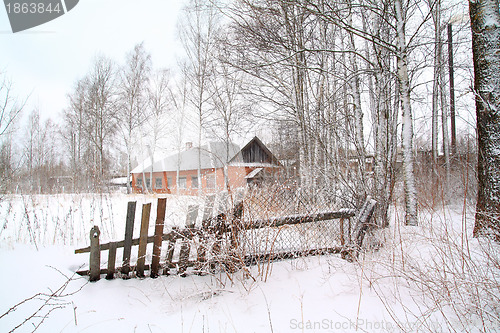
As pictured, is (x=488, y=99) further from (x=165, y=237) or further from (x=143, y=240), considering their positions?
(x=143, y=240)

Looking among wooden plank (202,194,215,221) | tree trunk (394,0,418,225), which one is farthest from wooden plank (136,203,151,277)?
tree trunk (394,0,418,225)

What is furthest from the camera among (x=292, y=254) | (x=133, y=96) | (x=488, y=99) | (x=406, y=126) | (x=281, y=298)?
(x=133, y=96)

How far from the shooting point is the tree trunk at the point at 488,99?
3336 millimetres

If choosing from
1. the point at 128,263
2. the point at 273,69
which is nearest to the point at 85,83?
the point at 273,69

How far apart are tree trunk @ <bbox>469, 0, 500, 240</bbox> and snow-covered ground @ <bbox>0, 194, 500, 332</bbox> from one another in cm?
140

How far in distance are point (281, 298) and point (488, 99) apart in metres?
4.09

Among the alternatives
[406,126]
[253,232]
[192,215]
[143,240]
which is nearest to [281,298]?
[253,232]

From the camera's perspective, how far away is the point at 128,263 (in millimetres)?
2650

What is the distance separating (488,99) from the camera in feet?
11.1

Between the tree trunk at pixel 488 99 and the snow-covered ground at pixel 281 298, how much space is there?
140 centimetres

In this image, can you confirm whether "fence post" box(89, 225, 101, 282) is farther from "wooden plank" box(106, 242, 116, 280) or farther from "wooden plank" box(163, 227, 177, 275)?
"wooden plank" box(163, 227, 177, 275)

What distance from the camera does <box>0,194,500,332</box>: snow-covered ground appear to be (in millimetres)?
1783

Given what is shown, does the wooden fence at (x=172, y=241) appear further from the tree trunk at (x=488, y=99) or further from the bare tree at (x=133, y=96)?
the bare tree at (x=133, y=96)

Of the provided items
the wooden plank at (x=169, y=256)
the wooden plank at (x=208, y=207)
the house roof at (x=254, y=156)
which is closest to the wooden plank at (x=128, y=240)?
the wooden plank at (x=169, y=256)
